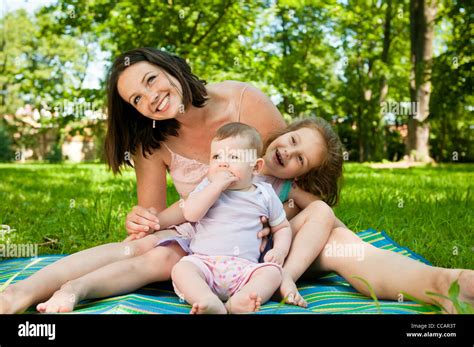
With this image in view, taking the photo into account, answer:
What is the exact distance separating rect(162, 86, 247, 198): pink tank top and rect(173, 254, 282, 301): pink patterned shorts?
64 centimetres

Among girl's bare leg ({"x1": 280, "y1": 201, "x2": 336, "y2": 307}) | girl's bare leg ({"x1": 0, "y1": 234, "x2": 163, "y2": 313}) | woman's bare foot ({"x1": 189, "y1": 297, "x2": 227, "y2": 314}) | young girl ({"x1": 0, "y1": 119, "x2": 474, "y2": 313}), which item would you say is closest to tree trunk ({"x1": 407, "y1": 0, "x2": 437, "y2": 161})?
young girl ({"x1": 0, "y1": 119, "x2": 474, "y2": 313})

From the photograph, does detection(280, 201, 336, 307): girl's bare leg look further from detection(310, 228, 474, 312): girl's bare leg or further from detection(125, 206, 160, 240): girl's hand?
detection(125, 206, 160, 240): girl's hand

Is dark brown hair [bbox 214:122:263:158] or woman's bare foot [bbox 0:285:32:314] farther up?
dark brown hair [bbox 214:122:263:158]

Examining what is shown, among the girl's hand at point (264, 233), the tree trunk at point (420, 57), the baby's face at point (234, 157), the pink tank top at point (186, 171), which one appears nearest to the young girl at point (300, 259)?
the girl's hand at point (264, 233)

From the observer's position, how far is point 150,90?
2199mm

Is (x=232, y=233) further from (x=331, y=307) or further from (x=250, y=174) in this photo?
(x=331, y=307)

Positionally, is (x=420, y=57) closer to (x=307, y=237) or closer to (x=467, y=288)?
(x=307, y=237)

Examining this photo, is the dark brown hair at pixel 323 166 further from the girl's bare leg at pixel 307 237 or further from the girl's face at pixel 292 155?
the girl's bare leg at pixel 307 237

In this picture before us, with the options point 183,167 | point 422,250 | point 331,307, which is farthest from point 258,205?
point 422,250

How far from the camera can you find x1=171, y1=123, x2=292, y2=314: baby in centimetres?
173

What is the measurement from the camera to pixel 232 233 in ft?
6.13

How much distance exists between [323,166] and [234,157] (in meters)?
0.56

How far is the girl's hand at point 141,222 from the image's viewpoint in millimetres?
2076

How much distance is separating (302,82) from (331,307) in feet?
36.8
